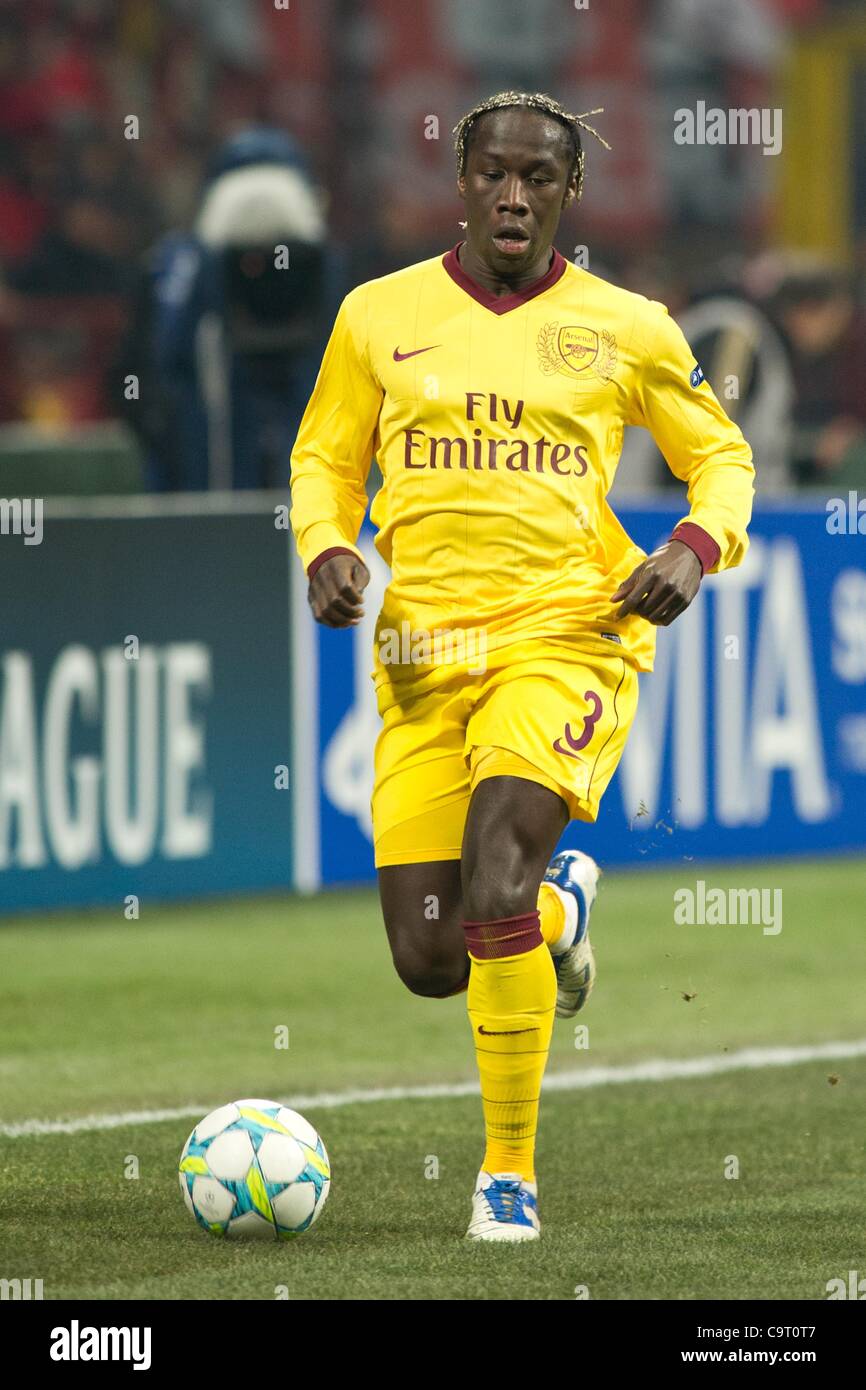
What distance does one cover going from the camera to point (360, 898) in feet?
33.2

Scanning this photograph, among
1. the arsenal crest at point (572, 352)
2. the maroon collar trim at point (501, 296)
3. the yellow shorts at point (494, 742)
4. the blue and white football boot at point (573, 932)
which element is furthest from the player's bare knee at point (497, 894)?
the maroon collar trim at point (501, 296)

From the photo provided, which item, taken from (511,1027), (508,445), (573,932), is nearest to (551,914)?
(573,932)

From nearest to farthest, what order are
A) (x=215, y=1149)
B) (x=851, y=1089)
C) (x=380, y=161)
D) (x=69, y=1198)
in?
(x=215, y=1149) < (x=69, y=1198) < (x=851, y=1089) < (x=380, y=161)

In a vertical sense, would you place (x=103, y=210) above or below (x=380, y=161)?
below

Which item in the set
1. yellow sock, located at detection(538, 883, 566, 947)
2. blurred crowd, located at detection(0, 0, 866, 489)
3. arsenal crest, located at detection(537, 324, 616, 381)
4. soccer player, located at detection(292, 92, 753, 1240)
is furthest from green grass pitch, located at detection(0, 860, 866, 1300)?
blurred crowd, located at detection(0, 0, 866, 489)

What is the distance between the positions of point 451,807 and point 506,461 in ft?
2.25

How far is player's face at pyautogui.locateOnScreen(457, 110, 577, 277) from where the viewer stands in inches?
200

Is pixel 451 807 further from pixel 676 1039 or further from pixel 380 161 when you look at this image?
pixel 380 161

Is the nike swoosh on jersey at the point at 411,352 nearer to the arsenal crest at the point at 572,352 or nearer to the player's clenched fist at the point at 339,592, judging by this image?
the arsenal crest at the point at 572,352

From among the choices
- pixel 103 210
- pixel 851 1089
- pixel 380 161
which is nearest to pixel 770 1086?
pixel 851 1089

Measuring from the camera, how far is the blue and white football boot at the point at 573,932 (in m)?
5.84

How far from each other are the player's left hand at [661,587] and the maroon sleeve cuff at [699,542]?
0.07 meters

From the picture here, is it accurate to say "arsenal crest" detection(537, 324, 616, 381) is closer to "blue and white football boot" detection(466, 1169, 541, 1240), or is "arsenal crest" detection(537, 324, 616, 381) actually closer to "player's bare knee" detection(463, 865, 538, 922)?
"player's bare knee" detection(463, 865, 538, 922)

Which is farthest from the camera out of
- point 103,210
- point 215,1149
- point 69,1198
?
point 103,210
